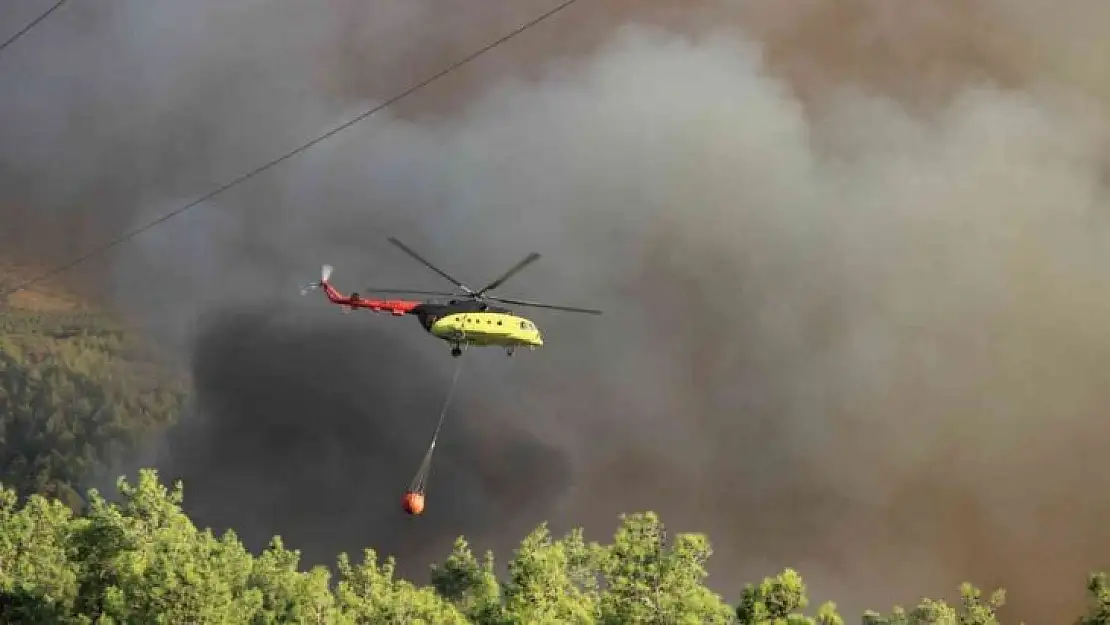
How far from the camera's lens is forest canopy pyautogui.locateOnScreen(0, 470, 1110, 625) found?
117 feet

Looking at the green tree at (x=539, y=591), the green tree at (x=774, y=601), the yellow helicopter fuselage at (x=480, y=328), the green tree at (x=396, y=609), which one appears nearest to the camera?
the green tree at (x=774, y=601)

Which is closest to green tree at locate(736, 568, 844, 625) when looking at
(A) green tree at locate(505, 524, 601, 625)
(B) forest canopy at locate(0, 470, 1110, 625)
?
(B) forest canopy at locate(0, 470, 1110, 625)

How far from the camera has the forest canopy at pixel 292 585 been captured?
117ft

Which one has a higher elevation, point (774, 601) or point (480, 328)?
point (480, 328)

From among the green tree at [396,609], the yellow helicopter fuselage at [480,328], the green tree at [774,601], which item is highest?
the yellow helicopter fuselage at [480,328]

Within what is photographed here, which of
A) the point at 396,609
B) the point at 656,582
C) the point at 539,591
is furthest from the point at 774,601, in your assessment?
the point at 396,609

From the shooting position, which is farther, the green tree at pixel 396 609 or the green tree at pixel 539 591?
the green tree at pixel 396 609

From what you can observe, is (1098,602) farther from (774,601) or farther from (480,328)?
(480,328)

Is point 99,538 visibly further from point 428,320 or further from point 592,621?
point 592,621

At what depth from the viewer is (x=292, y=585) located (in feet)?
217

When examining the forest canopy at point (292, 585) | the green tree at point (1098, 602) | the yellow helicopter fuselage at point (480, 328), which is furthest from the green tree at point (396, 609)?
the green tree at point (1098, 602)

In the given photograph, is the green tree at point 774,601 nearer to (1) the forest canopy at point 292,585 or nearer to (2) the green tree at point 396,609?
(1) the forest canopy at point 292,585

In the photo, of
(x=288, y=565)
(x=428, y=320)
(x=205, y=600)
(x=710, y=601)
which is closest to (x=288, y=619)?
(x=205, y=600)

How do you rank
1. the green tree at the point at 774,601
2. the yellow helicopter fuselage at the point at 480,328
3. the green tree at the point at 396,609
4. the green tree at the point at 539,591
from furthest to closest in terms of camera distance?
the yellow helicopter fuselage at the point at 480,328
the green tree at the point at 396,609
the green tree at the point at 539,591
the green tree at the point at 774,601
